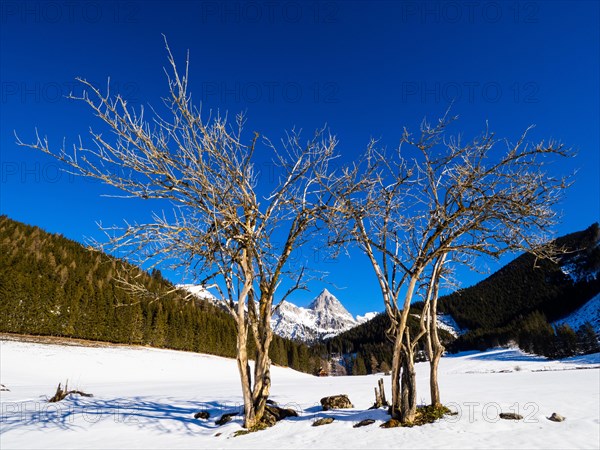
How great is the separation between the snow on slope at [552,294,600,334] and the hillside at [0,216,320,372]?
101919 millimetres

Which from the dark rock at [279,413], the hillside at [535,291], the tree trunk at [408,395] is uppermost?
the hillside at [535,291]

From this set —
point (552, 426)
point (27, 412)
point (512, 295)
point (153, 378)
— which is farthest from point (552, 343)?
point (512, 295)

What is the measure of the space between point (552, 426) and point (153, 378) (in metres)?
42.2

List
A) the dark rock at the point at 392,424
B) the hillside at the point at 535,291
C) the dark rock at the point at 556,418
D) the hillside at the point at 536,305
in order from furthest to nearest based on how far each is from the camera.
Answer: the hillside at the point at 535,291 < the hillside at the point at 536,305 < the dark rock at the point at 556,418 < the dark rock at the point at 392,424

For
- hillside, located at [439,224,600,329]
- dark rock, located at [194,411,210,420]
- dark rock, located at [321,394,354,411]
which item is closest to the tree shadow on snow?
dark rock, located at [194,411,210,420]

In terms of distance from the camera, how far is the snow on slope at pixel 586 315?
10553cm

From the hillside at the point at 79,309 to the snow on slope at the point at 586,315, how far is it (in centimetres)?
10192

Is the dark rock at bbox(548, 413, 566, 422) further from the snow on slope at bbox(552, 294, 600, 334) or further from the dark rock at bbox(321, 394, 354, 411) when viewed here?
the snow on slope at bbox(552, 294, 600, 334)

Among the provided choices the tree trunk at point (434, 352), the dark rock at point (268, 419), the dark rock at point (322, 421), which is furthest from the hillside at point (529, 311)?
the dark rock at point (268, 419)

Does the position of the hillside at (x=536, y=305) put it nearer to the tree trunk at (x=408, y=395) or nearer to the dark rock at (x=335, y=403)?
the dark rock at (x=335, y=403)

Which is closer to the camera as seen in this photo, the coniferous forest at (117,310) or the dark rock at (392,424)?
the dark rock at (392,424)

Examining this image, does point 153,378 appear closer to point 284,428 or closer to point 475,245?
point 284,428

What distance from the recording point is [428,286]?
10672 millimetres

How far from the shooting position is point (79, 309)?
52656 mm
